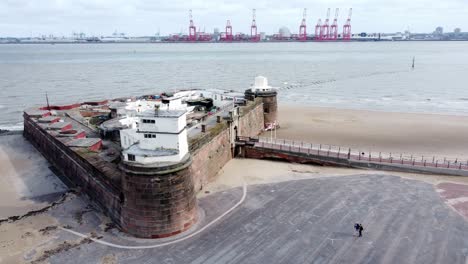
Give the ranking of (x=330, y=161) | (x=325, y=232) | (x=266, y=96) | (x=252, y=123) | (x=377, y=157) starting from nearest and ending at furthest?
(x=325, y=232)
(x=330, y=161)
(x=377, y=157)
(x=252, y=123)
(x=266, y=96)

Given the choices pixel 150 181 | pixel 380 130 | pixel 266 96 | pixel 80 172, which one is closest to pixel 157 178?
pixel 150 181

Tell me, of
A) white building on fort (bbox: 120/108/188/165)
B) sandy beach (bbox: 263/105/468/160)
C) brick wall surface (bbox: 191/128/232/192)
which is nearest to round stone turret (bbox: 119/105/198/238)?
white building on fort (bbox: 120/108/188/165)

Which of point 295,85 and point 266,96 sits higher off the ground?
point 266,96

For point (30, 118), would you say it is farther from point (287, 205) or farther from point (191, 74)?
point (191, 74)

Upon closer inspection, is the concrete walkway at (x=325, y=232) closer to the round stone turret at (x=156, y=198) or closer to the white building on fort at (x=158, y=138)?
the round stone turret at (x=156, y=198)

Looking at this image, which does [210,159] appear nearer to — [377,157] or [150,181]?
[150,181]

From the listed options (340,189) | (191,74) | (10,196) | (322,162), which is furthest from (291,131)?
(191,74)

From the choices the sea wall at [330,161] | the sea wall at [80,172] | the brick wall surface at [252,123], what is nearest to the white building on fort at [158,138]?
the sea wall at [80,172]

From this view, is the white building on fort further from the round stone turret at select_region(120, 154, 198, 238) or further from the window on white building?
the round stone turret at select_region(120, 154, 198, 238)
